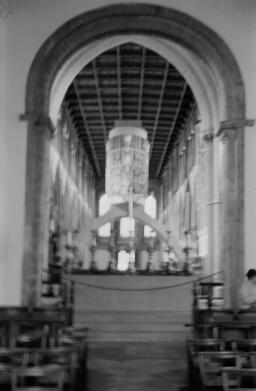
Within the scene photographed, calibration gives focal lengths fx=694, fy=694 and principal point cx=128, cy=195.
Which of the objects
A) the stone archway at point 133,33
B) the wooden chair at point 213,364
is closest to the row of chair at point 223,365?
the wooden chair at point 213,364

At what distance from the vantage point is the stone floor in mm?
7743

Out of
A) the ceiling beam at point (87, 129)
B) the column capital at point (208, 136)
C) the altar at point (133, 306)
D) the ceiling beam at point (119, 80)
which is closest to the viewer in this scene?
the altar at point (133, 306)

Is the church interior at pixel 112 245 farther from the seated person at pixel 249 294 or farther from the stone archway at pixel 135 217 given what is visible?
the stone archway at pixel 135 217

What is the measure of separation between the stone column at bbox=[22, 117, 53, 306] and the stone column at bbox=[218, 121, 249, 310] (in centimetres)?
327

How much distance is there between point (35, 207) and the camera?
1241 cm

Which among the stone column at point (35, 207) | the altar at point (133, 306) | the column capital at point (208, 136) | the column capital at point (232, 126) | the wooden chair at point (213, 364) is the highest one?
the column capital at point (208, 136)

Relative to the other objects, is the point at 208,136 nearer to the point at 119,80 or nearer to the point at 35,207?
the point at 35,207

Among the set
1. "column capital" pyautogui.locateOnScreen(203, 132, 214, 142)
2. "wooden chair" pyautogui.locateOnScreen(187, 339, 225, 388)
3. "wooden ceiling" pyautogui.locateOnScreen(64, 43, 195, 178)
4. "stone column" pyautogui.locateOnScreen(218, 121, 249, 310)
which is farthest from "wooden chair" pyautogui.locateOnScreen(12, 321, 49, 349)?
"wooden ceiling" pyautogui.locateOnScreen(64, 43, 195, 178)

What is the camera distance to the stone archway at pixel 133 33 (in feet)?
40.4

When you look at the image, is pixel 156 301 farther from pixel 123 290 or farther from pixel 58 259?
pixel 58 259

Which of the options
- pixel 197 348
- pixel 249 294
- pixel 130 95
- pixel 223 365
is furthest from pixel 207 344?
pixel 130 95

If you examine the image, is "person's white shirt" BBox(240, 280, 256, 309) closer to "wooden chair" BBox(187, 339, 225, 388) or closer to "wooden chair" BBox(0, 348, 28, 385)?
"wooden chair" BBox(187, 339, 225, 388)

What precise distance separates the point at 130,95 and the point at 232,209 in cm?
1070

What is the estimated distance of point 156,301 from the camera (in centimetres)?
1336
